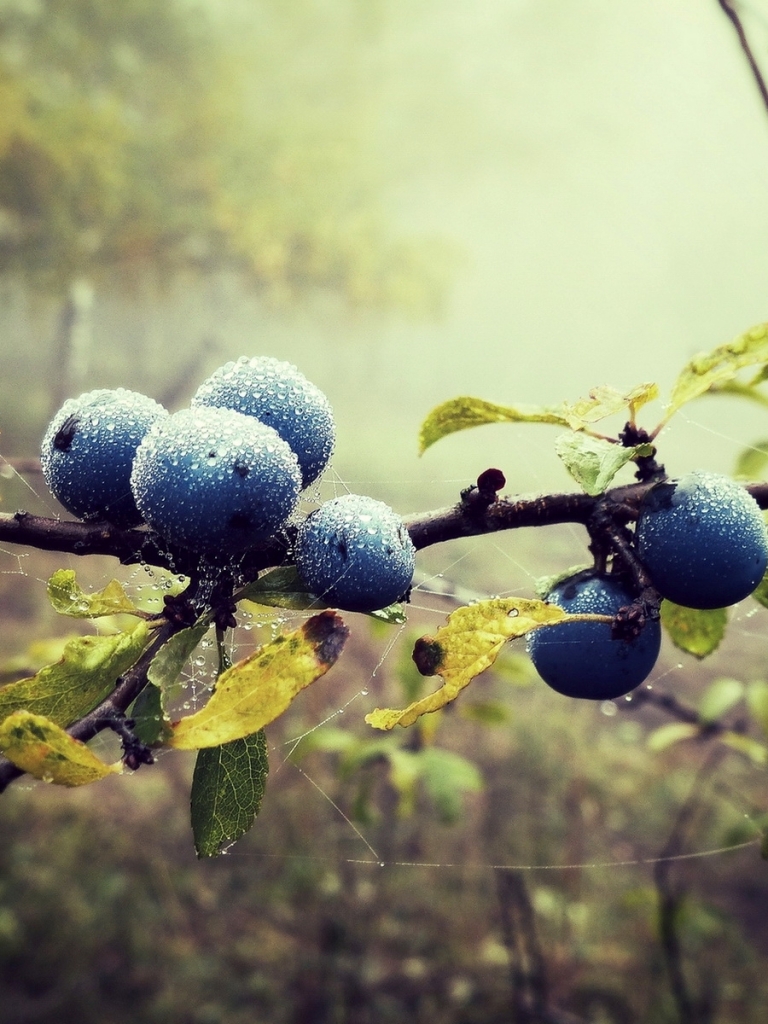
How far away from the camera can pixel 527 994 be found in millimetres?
2783

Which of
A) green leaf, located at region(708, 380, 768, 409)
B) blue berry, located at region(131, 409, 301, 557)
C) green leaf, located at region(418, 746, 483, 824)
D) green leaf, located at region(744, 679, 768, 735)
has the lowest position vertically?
green leaf, located at region(418, 746, 483, 824)

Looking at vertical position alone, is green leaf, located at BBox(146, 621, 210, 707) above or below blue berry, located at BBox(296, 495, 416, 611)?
below

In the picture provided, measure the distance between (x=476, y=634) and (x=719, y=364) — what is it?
349 mm

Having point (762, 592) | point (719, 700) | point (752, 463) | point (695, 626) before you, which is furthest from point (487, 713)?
point (762, 592)

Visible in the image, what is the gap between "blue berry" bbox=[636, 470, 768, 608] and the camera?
0.55m

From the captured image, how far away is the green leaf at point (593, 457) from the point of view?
0.55m

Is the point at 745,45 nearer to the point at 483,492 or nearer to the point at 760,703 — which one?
the point at 483,492

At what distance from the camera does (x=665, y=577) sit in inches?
22.5

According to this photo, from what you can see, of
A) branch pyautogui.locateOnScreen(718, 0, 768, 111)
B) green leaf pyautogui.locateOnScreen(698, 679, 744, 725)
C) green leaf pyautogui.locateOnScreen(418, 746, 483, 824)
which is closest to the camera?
branch pyautogui.locateOnScreen(718, 0, 768, 111)

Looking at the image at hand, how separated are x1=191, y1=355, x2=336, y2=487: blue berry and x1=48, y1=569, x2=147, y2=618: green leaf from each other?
178mm

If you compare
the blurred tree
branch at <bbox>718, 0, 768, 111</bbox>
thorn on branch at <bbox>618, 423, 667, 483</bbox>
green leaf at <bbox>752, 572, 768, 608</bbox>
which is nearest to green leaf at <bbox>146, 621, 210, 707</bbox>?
thorn on branch at <bbox>618, 423, 667, 483</bbox>

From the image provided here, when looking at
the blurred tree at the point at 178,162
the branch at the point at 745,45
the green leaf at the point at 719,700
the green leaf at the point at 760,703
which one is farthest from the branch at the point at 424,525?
the blurred tree at the point at 178,162

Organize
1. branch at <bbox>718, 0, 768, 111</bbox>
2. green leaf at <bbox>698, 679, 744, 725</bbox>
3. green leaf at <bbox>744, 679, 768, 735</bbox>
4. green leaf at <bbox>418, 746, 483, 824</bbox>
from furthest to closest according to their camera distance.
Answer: green leaf at <bbox>418, 746, 483, 824</bbox>
green leaf at <bbox>698, 679, 744, 725</bbox>
green leaf at <bbox>744, 679, 768, 735</bbox>
branch at <bbox>718, 0, 768, 111</bbox>

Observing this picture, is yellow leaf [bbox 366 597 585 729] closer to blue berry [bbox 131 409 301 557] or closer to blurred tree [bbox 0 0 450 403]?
blue berry [bbox 131 409 301 557]
